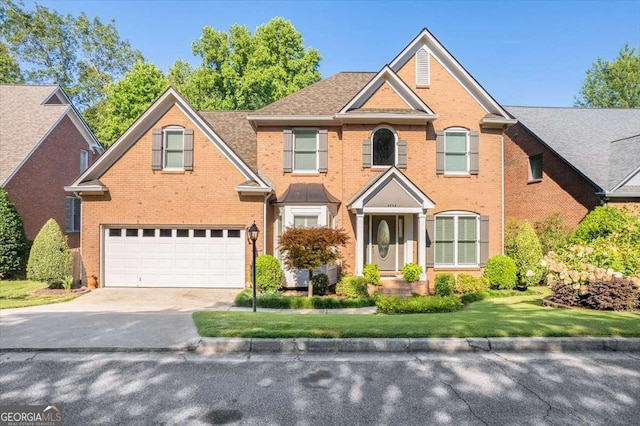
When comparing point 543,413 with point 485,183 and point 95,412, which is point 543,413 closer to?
point 95,412

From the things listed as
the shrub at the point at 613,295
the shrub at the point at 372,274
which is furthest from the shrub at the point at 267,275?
the shrub at the point at 613,295

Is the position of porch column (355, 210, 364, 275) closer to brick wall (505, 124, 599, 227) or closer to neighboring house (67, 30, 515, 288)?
neighboring house (67, 30, 515, 288)

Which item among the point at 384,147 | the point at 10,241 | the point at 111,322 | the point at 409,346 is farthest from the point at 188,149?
the point at 409,346

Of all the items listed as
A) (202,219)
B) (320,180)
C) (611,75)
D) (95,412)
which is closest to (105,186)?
(202,219)

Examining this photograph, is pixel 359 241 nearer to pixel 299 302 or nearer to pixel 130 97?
pixel 299 302

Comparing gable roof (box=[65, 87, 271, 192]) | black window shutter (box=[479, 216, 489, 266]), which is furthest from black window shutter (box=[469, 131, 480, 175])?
gable roof (box=[65, 87, 271, 192])

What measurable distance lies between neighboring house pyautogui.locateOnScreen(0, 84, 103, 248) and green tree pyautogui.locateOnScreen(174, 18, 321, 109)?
43.7ft

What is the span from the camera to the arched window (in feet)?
48.8

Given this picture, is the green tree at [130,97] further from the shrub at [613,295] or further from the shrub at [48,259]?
the shrub at [613,295]

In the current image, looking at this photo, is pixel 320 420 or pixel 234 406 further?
pixel 234 406

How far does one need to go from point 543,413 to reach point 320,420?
8.53ft

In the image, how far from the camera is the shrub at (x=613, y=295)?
879cm

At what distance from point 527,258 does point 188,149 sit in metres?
14.1

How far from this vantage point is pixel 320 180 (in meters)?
15.0
